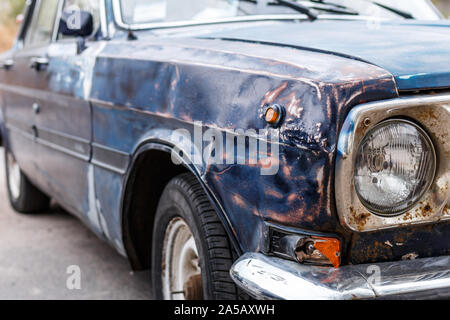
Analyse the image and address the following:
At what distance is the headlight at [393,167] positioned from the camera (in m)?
1.62

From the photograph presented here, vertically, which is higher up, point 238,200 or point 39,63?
point 39,63

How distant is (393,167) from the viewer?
1.64 m

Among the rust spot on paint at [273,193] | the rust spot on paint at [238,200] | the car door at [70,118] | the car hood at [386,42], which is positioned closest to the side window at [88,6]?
the car door at [70,118]

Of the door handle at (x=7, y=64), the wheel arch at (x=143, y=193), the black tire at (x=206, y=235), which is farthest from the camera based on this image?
the door handle at (x=7, y=64)

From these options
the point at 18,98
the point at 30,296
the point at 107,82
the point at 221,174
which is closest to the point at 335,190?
the point at 221,174

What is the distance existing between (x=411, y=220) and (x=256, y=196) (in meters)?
0.46

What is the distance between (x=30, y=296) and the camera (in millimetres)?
3213

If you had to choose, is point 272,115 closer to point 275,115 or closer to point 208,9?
point 275,115

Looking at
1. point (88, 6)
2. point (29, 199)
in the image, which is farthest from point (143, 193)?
point (29, 199)

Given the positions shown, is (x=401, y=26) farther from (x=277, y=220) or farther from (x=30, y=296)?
(x=30, y=296)

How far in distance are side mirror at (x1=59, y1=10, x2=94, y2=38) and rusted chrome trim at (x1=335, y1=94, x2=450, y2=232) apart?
1867 millimetres

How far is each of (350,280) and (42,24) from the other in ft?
11.1

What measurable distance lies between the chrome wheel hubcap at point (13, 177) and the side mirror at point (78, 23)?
224cm

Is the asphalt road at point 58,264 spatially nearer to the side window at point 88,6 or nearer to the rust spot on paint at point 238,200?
the side window at point 88,6
